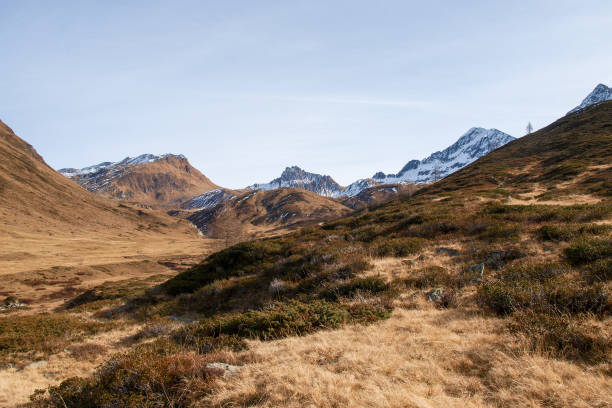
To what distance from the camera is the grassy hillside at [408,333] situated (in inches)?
189

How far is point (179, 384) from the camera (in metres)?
5.79

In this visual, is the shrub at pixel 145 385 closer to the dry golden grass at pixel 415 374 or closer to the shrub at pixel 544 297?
the dry golden grass at pixel 415 374

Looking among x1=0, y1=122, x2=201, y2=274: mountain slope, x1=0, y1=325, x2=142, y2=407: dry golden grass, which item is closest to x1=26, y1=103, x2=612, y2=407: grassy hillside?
x1=0, y1=325, x2=142, y2=407: dry golden grass

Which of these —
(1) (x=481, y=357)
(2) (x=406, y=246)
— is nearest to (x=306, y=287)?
(2) (x=406, y=246)

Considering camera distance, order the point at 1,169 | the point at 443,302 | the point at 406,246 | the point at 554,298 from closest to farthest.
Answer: the point at 554,298 < the point at 443,302 < the point at 406,246 < the point at 1,169

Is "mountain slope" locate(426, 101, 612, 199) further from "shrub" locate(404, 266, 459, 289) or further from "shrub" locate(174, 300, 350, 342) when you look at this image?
"shrub" locate(174, 300, 350, 342)

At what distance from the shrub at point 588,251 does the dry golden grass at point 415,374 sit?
5.87 meters

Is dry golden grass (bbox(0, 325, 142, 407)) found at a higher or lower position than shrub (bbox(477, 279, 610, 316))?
lower

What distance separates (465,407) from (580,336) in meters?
3.32

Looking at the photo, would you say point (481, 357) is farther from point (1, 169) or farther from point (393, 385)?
point (1, 169)

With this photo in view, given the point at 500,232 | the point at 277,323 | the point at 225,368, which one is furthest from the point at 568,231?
the point at 225,368

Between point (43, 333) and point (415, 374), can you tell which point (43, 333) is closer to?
point (43, 333)

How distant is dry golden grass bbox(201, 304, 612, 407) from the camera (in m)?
4.33

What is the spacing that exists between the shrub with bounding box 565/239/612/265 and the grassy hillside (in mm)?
50
